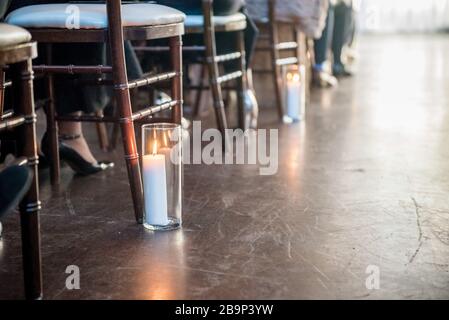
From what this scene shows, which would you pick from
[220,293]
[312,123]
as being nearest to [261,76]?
[312,123]

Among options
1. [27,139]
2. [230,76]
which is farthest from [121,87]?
[230,76]

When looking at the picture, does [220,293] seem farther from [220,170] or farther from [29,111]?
[220,170]

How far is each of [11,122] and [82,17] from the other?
1.75 ft

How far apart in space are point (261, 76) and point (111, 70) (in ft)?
7.47

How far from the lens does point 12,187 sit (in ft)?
3.42

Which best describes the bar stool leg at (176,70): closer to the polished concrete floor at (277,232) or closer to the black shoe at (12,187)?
the polished concrete floor at (277,232)

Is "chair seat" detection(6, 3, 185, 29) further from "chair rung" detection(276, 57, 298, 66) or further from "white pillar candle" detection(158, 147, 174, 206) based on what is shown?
"chair rung" detection(276, 57, 298, 66)

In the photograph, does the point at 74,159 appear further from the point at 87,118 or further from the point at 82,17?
the point at 82,17

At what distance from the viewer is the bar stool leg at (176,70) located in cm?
175

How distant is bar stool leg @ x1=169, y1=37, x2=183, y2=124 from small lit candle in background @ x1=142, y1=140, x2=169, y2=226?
0.27 metres

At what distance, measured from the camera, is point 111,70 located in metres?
1.56

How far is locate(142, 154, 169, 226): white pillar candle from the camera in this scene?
152cm

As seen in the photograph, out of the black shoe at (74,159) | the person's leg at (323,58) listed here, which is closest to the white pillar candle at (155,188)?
the black shoe at (74,159)

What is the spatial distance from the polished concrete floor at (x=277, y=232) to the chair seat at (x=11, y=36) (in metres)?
0.45
